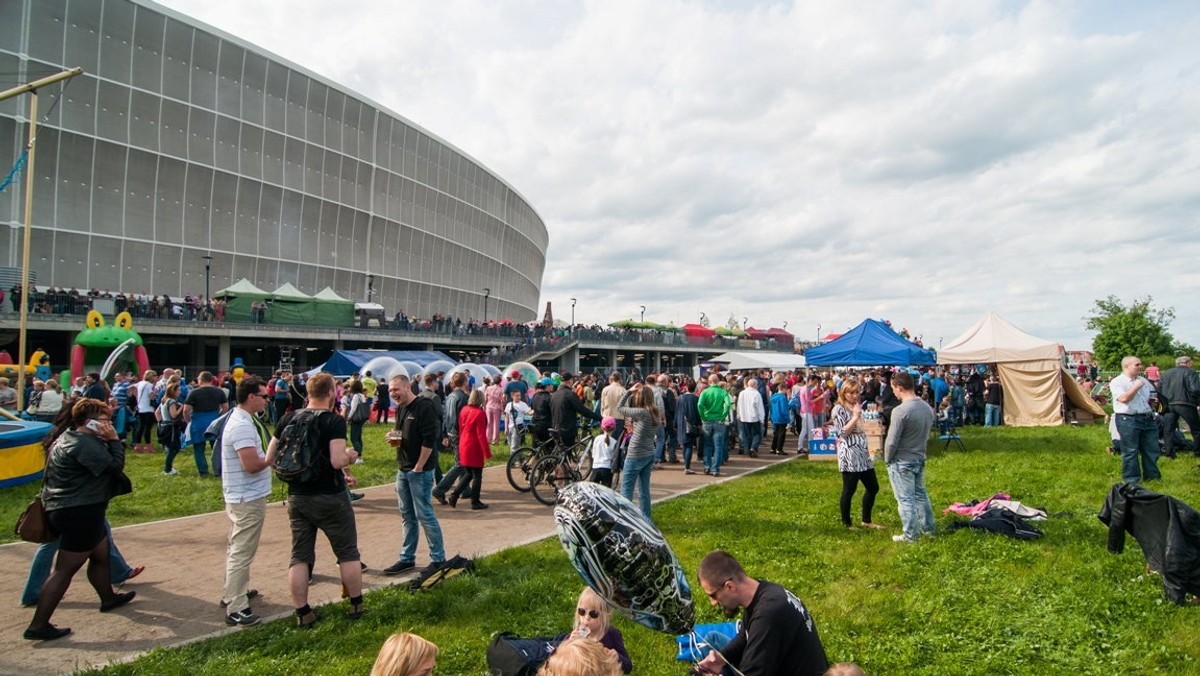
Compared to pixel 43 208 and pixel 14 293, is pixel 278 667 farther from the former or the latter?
pixel 43 208

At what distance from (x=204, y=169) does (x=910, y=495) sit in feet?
159

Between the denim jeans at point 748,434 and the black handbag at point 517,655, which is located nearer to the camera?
the black handbag at point 517,655

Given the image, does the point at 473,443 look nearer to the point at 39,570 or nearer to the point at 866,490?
the point at 39,570

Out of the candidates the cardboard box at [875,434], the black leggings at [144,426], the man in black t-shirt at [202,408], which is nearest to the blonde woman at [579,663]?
the cardboard box at [875,434]

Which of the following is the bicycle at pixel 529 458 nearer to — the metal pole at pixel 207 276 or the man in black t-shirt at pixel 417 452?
the man in black t-shirt at pixel 417 452

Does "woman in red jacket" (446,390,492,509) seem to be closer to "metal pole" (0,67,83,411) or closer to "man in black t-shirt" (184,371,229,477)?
"man in black t-shirt" (184,371,229,477)

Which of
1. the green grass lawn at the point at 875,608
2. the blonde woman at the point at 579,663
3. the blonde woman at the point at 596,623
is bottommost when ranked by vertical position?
the green grass lawn at the point at 875,608

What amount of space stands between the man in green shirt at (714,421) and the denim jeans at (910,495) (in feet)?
16.4

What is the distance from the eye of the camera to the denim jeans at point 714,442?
1187 centimetres

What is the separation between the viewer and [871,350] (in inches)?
576

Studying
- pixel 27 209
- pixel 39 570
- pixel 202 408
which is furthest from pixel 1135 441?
pixel 27 209

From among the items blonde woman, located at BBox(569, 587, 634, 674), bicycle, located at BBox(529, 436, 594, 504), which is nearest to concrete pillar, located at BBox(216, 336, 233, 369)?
bicycle, located at BBox(529, 436, 594, 504)

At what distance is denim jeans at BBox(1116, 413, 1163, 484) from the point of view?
819cm

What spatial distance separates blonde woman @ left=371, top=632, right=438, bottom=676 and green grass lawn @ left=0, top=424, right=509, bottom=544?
7586mm
